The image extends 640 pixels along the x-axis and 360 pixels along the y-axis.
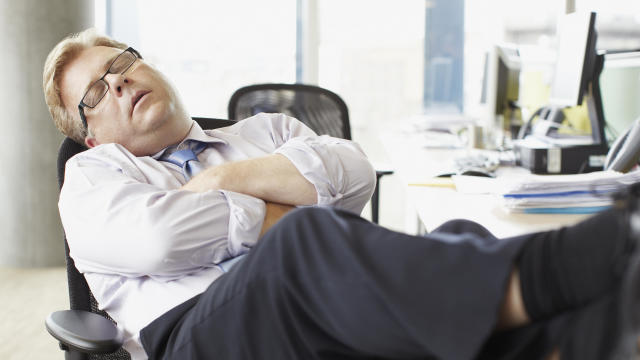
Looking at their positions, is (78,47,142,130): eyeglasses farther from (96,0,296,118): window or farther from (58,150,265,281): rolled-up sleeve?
(96,0,296,118): window

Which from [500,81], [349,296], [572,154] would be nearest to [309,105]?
[572,154]

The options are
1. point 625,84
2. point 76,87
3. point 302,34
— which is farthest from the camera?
point 302,34

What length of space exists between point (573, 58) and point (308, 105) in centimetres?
110

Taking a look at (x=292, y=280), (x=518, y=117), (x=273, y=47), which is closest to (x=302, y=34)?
(x=273, y=47)

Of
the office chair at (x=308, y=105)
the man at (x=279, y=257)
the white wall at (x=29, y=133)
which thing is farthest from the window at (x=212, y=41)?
the man at (x=279, y=257)

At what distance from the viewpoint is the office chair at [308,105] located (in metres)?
2.52

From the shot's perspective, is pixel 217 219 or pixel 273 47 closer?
pixel 217 219

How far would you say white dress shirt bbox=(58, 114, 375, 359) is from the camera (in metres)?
1.22

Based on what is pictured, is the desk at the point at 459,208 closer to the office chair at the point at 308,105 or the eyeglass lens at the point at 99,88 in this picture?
the office chair at the point at 308,105

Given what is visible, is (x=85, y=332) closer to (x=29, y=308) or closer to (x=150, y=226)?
(x=150, y=226)

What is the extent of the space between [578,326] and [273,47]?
15.6ft

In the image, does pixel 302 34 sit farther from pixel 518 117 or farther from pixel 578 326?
pixel 578 326

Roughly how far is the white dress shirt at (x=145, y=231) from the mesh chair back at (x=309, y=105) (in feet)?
3.41

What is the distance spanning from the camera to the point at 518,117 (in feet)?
12.1
